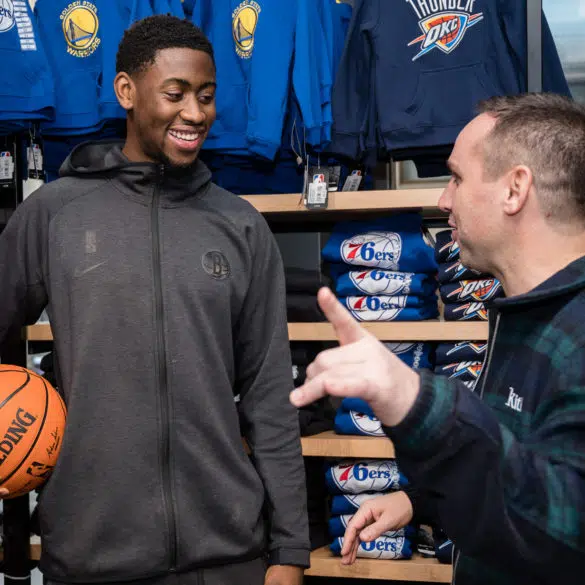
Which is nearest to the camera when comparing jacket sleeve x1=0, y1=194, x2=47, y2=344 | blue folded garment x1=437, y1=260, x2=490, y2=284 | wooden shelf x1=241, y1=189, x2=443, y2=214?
jacket sleeve x1=0, y1=194, x2=47, y2=344

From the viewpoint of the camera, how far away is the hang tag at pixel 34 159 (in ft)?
10.1

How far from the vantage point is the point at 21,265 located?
180 centimetres

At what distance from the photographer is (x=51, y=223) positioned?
181cm

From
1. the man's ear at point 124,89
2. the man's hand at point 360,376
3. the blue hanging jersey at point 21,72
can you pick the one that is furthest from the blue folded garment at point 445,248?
the man's hand at point 360,376

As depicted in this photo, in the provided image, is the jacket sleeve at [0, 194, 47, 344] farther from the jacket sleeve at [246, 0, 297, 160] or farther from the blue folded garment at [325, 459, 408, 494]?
the blue folded garment at [325, 459, 408, 494]

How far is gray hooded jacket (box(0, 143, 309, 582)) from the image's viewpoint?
171 cm

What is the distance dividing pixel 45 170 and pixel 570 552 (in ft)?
8.77

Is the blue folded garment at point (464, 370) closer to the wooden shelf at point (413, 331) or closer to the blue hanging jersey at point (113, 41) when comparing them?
the wooden shelf at point (413, 331)

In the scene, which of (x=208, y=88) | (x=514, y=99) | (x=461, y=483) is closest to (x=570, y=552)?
(x=461, y=483)

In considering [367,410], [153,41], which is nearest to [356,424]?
[367,410]

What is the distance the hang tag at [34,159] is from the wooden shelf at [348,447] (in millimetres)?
1426

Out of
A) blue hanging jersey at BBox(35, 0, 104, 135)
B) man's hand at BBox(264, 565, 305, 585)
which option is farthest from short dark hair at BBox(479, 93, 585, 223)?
blue hanging jersey at BBox(35, 0, 104, 135)

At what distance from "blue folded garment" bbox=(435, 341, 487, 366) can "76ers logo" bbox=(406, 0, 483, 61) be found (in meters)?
1.06

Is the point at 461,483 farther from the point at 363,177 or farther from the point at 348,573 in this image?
the point at 363,177
